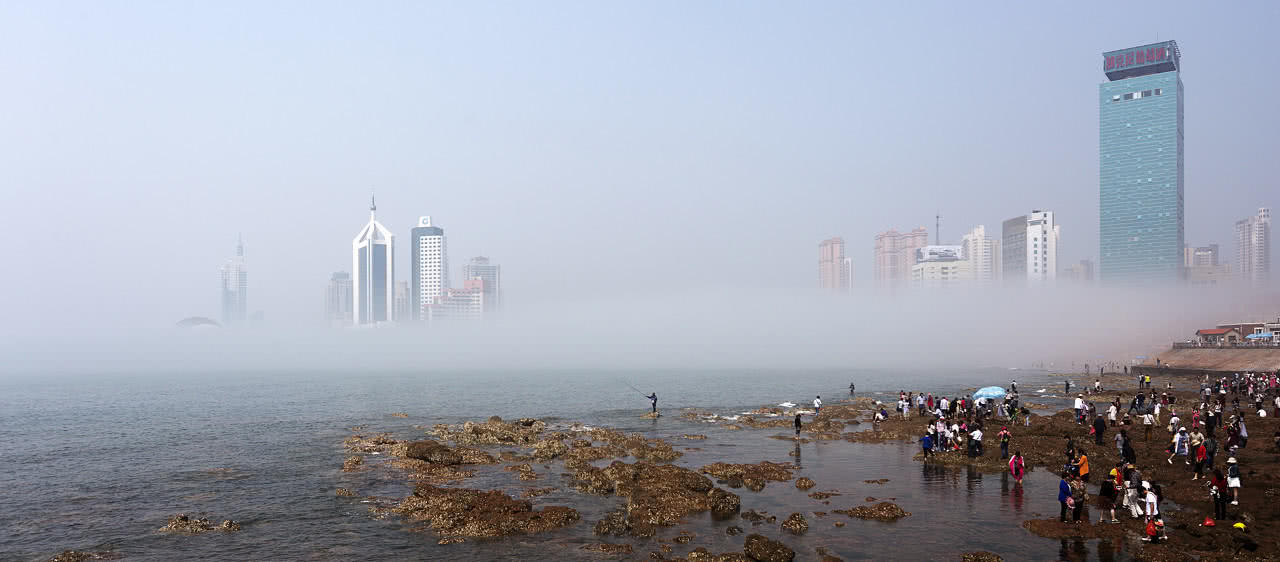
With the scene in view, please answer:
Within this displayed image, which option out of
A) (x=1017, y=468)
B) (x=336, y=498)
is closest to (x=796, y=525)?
(x=1017, y=468)

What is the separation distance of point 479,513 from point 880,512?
16.2 metres

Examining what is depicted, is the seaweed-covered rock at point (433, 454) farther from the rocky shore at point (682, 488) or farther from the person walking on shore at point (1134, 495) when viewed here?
the person walking on shore at point (1134, 495)

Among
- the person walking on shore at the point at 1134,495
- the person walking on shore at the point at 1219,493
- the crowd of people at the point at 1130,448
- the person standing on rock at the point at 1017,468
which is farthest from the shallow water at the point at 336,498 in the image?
the person walking on shore at the point at 1219,493

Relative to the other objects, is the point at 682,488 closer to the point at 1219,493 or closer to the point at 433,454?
the point at 433,454

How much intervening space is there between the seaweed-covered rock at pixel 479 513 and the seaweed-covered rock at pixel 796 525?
333 inches

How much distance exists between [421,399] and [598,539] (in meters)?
87.5

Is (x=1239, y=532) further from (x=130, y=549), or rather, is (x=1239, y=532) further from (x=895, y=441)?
(x=130, y=549)

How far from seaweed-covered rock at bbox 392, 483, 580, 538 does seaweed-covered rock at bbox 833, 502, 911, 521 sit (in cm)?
1129

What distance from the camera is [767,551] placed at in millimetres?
22203

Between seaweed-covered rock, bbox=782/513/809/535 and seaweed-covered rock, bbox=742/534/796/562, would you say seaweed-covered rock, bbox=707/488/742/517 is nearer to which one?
seaweed-covered rock, bbox=782/513/809/535

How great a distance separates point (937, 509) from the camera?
92.5 feet

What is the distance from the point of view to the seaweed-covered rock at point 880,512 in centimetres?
2714

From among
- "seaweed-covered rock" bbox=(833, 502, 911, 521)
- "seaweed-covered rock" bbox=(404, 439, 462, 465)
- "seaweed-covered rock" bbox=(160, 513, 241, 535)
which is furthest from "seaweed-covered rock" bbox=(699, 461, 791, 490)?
"seaweed-covered rock" bbox=(160, 513, 241, 535)

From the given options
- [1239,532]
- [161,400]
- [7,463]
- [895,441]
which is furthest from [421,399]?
[1239,532]
